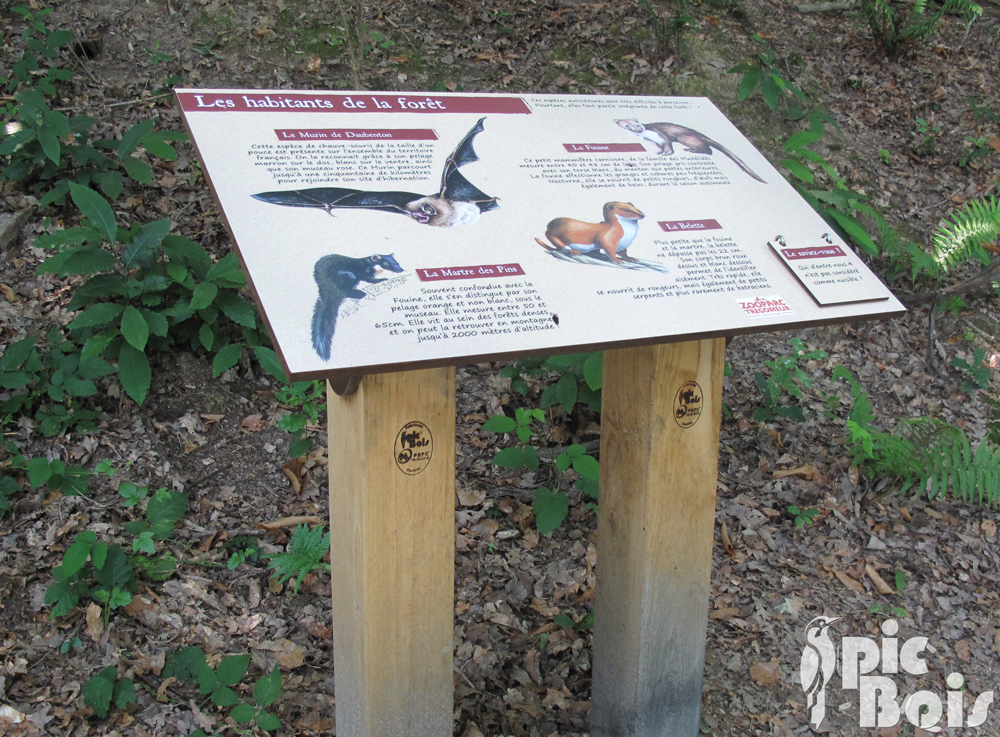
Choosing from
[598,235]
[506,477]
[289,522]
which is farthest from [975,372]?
[289,522]

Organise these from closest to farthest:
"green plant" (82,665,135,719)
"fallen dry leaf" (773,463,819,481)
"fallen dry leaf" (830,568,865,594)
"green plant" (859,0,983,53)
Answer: "green plant" (82,665,135,719) → "fallen dry leaf" (830,568,865,594) → "fallen dry leaf" (773,463,819,481) → "green plant" (859,0,983,53)

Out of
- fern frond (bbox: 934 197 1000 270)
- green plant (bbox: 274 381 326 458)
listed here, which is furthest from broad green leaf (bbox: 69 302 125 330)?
fern frond (bbox: 934 197 1000 270)

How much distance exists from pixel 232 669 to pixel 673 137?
185 centimetres

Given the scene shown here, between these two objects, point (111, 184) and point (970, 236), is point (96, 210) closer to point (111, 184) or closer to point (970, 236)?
point (111, 184)

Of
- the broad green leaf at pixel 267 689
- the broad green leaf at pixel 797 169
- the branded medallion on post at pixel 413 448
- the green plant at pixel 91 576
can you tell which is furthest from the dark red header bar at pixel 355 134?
the broad green leaf at pixel 797 169

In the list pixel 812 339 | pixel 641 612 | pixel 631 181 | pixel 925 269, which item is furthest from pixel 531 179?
pixel 925 269

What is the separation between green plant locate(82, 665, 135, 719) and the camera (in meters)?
2.24

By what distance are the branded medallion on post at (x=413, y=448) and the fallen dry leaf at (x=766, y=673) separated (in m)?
1.53

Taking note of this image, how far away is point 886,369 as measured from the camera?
4.18 m

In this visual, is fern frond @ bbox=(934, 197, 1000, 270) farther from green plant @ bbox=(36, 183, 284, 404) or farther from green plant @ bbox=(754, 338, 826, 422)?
green plant @ bbox=(36, 183, 284, 404)

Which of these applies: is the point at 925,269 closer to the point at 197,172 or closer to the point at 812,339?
the point at 812,339

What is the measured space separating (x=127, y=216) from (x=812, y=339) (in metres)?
3.37

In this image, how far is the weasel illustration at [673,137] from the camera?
2121mm

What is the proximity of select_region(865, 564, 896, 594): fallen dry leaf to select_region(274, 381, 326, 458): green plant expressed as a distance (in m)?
2.14
